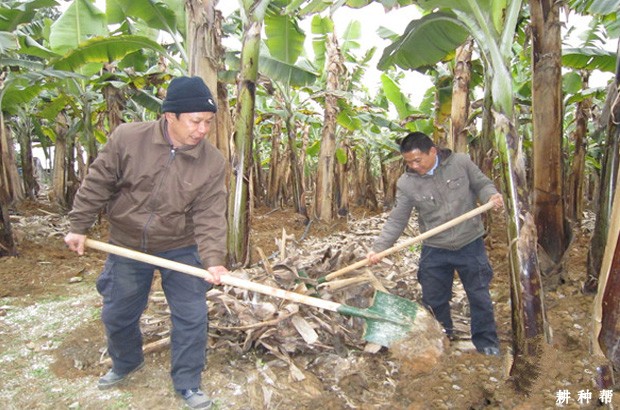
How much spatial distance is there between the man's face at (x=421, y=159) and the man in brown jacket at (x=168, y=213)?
1391mm

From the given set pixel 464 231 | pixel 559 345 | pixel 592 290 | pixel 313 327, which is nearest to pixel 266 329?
pixel 313 327

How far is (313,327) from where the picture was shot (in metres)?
3.32

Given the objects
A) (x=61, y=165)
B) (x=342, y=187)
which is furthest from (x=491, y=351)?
(x=61, y=165)

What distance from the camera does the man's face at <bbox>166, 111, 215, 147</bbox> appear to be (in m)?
2.43

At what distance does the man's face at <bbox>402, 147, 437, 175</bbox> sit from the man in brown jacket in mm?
1391

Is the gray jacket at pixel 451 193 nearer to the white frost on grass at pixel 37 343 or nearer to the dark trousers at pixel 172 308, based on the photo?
the dark trousers at pixel 172 308

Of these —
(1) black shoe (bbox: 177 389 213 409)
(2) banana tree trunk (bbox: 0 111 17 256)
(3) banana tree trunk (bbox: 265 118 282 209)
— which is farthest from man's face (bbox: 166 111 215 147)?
(3) banana tree trunk (bbox: 265 118 282 209)

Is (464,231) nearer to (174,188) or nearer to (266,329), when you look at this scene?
(266,329)

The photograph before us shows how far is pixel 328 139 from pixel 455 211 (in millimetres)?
5233

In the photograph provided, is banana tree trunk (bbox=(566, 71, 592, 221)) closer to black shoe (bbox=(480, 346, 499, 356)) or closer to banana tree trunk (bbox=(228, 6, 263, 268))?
black shoe (bbox=(480, 346, 499, 356))

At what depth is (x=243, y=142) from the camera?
4727mm

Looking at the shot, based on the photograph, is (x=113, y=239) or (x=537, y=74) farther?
(x=537, y=74)

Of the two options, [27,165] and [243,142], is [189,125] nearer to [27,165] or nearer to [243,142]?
[243,142]

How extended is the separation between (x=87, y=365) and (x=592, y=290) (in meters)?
4.47
